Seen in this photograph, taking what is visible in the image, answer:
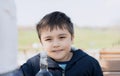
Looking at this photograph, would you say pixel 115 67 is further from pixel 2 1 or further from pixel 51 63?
pixel 2 1

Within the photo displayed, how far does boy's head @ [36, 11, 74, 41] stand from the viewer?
5.31 feet

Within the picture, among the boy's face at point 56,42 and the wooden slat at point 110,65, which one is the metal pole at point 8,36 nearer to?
the boy's face at point 56,42

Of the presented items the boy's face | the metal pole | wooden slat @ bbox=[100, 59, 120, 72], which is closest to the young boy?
the boy's face

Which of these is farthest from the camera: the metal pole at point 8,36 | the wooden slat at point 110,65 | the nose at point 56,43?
the wooden slat at point 110,65

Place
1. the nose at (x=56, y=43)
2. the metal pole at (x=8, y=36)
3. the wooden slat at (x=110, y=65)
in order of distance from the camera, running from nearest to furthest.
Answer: the metal pole at (x=8, y=36) < the nose at (x=56, y=43) < the wooden slat at (x=110, y=65)

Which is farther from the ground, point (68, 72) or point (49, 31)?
point (49, 31)

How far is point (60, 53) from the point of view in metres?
1.64

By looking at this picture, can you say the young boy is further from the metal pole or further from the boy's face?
the metal pole

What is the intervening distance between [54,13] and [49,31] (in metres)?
0.13

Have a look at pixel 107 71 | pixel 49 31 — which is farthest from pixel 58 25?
pixel 107 71

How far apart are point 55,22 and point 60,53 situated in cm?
14

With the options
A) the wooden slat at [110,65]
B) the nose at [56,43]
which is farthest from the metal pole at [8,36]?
the wooden slat at [110,65]

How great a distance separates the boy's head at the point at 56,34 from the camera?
5.21 ft

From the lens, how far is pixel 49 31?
160 centimetres
